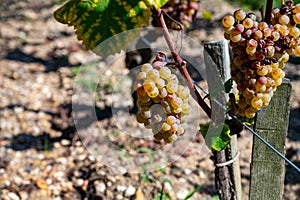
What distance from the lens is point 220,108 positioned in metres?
1.31

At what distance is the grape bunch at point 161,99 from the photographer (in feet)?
3.60

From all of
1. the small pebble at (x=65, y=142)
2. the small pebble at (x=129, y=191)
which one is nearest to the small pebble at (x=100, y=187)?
the small pebble at (x=129, y=191)

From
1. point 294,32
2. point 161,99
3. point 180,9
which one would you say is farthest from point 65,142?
point 294,32

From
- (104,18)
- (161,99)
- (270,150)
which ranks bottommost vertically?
(270,150)

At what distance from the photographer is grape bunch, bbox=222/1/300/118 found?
107 centimetres

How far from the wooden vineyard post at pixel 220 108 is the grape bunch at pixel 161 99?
0.52ft

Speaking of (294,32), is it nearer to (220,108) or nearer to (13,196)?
(220,108)

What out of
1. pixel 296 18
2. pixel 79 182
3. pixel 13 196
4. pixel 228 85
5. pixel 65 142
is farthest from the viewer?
pixel 65 142

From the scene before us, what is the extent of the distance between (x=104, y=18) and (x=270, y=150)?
0.64 meters

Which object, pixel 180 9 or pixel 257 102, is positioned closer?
pixel 257 102

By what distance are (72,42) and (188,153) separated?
1.80 meters

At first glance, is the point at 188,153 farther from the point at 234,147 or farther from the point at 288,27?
the point at 288,27

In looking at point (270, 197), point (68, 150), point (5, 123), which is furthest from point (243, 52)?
point (5, 123)

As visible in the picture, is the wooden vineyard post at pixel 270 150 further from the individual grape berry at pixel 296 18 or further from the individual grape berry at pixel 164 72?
the individual grape berry at pixel 164 72
